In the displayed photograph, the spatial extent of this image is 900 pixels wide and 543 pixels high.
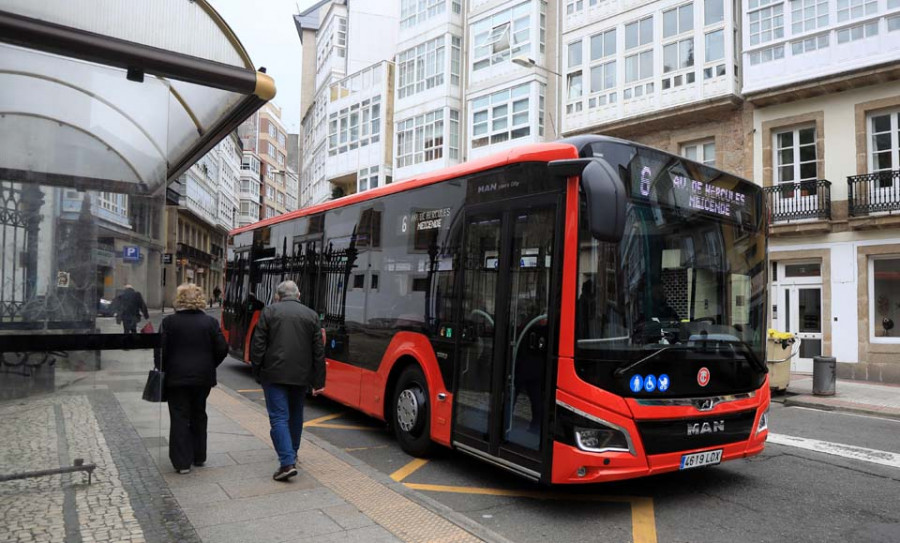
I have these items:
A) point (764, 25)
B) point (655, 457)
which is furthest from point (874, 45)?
point (655, 457)

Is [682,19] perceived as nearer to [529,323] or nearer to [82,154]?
[529,323]

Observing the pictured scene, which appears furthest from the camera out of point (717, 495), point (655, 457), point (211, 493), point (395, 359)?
point (395, 359)

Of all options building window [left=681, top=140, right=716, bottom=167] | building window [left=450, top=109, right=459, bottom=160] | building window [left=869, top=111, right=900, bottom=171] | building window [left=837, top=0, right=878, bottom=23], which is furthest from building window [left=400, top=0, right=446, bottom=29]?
building window [left=869, top=111, right=900, bottom=171]

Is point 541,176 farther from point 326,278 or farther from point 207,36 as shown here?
point 326,278

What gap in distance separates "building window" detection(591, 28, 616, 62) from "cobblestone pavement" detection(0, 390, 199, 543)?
2128 centimetres

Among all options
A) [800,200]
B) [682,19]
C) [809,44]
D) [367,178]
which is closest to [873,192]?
[800,200]

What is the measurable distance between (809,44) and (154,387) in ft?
62.6

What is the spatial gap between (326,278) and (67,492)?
471 centimetres

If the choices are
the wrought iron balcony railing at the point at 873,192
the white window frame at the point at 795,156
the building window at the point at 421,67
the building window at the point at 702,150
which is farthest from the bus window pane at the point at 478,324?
the building window at the point at 421,67

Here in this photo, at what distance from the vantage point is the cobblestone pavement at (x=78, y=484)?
4.35 metres

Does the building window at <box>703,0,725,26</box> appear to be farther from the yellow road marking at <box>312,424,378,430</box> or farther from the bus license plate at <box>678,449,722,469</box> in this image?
the bus license plate at <box>678,449,722,469</box>

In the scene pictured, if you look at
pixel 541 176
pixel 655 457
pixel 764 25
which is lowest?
pixel 655 457

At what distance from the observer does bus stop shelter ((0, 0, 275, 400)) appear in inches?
192

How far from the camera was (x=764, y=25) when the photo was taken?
19.2 m
